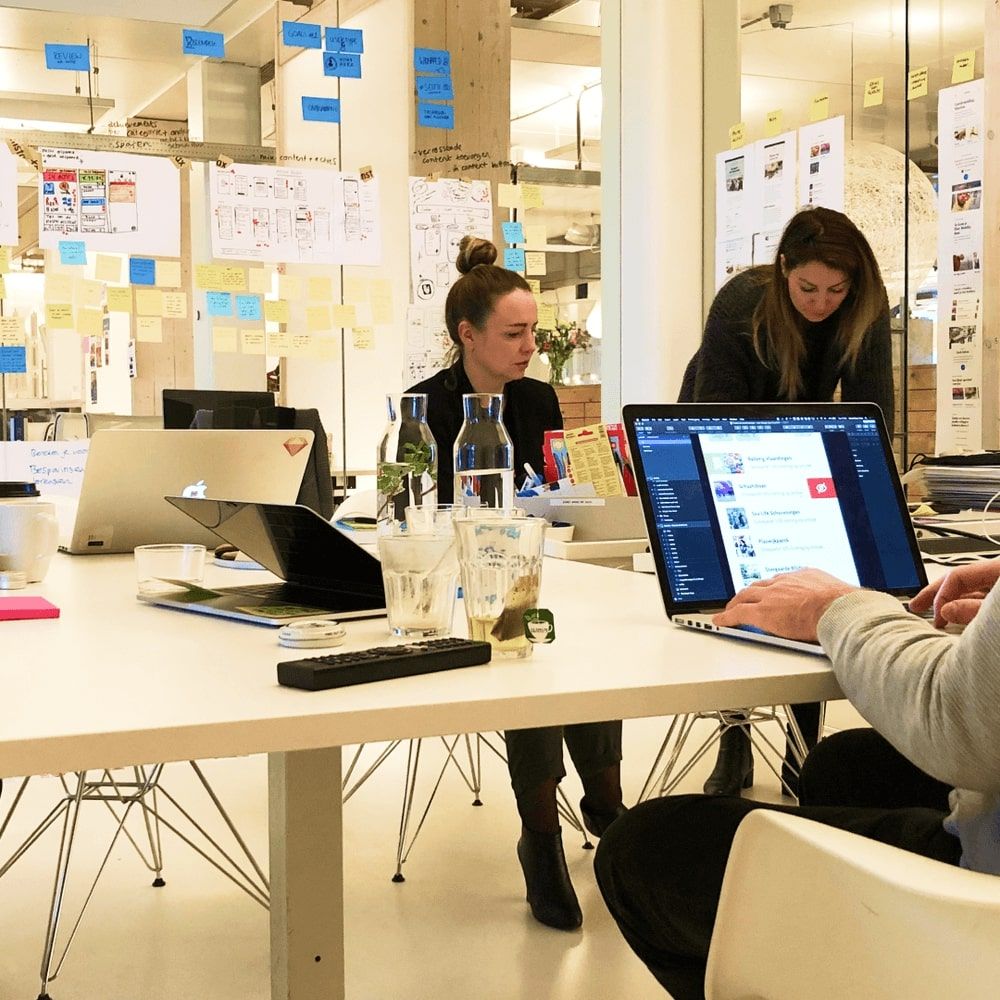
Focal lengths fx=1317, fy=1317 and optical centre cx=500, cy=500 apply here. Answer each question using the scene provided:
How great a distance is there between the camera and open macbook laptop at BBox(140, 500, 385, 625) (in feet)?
4.69

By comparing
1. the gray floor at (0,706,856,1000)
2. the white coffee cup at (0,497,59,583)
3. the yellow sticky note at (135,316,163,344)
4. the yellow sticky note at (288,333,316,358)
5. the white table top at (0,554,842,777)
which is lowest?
the gray floor at (0,706,856,1000)

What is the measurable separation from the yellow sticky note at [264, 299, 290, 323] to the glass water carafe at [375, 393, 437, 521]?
2.76 meters

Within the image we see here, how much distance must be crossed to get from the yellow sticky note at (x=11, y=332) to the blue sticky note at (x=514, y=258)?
1852mm

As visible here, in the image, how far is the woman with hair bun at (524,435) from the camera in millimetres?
2510

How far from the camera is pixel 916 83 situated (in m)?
3.89

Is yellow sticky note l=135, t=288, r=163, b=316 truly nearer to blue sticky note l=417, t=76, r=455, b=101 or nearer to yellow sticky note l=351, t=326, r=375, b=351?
yellow sticky note l=351, t=326, r=375, b=351

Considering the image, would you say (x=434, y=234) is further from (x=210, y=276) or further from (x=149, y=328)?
(x=149, y=328)

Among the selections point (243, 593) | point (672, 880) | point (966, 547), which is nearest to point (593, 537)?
point (966, 547)

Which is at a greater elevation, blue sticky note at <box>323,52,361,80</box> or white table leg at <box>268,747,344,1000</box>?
blue sticky note at <box>323,52,361,80</box>

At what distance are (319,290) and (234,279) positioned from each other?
32 cm

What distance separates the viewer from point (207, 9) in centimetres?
514

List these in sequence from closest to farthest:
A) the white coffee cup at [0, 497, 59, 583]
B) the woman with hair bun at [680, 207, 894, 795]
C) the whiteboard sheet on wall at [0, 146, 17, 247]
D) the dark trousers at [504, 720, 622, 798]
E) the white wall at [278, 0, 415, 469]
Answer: the white coffee cup at [0, 497, 59, 583], the dark trousers at [504, 720, 622, 798], the woman with hair bun at [680, 207, 894, 795], the whiteboard sheet on wall at [0, 146, 17, 247], the white wall at [278, 0, 415, 469]

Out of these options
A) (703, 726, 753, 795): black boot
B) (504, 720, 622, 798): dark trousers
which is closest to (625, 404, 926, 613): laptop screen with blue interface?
(504, 720, 622, 798): dark trousers

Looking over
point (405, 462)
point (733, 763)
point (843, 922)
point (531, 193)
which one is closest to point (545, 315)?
point (531, 193)
